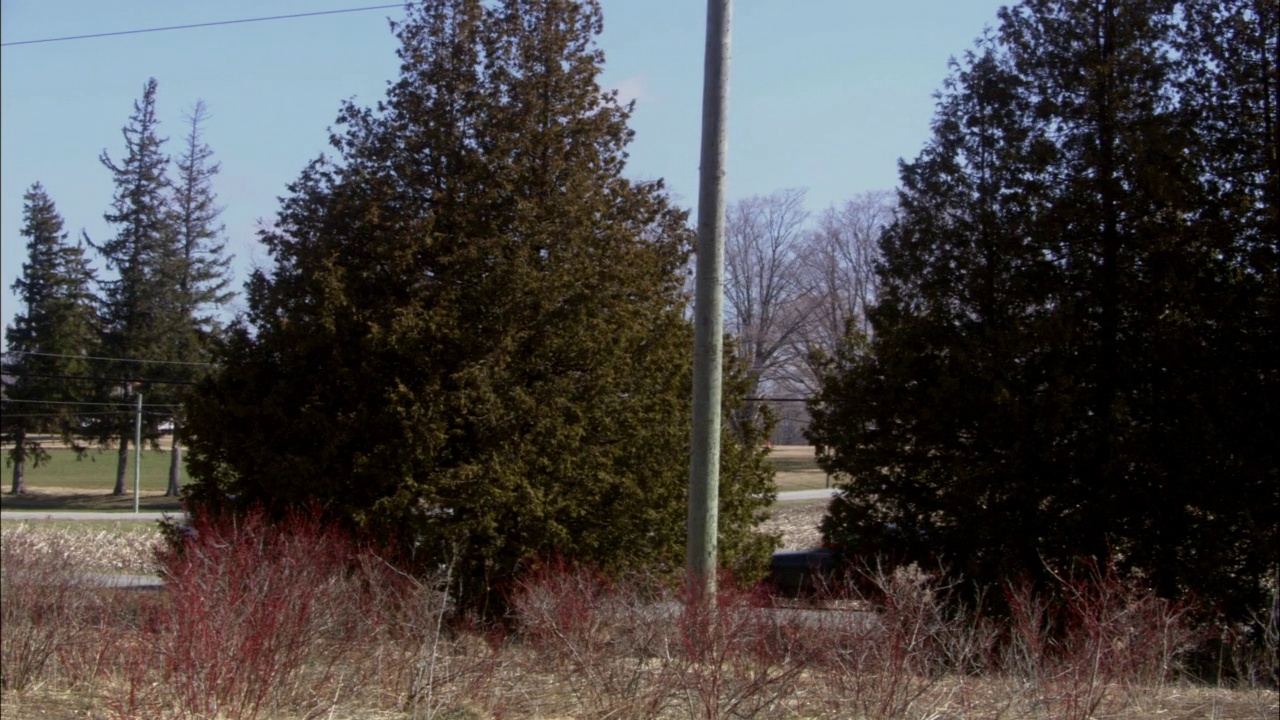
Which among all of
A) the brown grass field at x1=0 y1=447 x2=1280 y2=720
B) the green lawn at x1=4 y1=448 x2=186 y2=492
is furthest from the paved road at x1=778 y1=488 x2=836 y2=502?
the brown grass field at x1=0 y1=447 x2=1280 y2=720

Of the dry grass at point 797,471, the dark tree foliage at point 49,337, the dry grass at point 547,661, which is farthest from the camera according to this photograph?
the dry grass at point 797,471

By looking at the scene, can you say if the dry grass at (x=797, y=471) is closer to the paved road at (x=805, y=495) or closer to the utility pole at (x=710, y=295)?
the paved road at (x=805, y=495)

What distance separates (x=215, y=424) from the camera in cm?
1185

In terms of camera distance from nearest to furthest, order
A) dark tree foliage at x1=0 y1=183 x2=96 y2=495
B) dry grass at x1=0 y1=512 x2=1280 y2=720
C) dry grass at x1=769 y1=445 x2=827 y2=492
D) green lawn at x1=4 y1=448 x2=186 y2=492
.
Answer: dry grass at x1=0 y1=512 x2=1280 y2=720 < dark tree foliage at x1=0 y1=183 x2=96 y2=495 < green lawn at x1=4 y1=448 x2=186 y2=492 < dry grass at x1=769 y1=445 x2=827 y2=492

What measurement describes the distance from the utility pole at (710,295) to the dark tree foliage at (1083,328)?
4.42 m

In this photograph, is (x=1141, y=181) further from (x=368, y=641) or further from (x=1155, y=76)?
(x=368, y=641)

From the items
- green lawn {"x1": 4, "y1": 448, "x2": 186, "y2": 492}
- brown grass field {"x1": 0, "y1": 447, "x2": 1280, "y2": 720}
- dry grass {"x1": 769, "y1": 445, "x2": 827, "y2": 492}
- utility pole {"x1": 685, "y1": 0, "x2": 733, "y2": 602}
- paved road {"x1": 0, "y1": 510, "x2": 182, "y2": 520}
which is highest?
utility pole {"x1": 685, "y1": 0, "x2": 733, "y2": 602}

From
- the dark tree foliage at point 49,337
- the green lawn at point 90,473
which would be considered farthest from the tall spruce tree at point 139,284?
the green lawn at point 90,473

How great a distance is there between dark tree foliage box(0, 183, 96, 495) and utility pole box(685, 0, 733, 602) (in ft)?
56.2

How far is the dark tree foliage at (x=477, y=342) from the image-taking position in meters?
11.4

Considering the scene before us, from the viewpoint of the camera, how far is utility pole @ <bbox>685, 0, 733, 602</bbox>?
7.93 meters

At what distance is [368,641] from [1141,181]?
8.86 m

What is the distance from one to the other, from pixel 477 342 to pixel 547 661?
557cm

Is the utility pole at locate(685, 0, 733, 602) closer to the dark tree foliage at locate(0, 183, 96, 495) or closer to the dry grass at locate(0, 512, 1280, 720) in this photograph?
the dry grass at locate(0, 512, 1280, 720)
